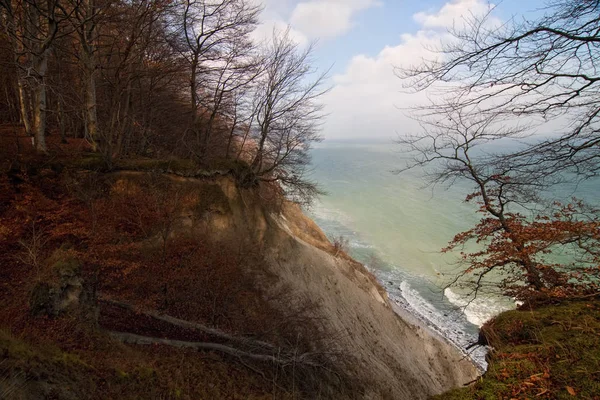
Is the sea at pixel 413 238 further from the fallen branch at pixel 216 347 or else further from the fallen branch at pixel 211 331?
the fallen branch at pixel 211 331

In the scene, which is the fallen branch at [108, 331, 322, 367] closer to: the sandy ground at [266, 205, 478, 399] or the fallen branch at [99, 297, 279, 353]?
the fallen branch at [99, 297, 279, 353]

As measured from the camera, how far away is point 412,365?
512 inches

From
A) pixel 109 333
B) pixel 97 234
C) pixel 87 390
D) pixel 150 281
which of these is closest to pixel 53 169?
pixel 97 234

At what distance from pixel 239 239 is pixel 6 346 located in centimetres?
815

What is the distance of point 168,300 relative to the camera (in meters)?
8.65

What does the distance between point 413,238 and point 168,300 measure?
98.0ft

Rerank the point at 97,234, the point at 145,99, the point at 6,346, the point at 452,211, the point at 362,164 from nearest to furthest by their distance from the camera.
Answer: the point at 6,346 → the point at 97,234 → the point at 145,99 → the point at 452,211 → the point at 362,164

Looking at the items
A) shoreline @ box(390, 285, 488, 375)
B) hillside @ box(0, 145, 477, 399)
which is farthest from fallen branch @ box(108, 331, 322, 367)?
shoreline @ box(390, 285, 488, 375)

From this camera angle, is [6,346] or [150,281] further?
[150,281]

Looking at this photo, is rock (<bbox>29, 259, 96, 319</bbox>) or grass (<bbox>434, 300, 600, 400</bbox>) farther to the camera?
rock (<bbox>29, 259, 96, 319</bbox>)

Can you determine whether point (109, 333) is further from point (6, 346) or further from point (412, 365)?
point (412, 365)

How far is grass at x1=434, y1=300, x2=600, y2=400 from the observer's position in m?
2.16

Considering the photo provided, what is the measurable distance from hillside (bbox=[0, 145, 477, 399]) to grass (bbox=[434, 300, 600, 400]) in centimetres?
462

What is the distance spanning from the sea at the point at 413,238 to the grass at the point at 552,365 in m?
7.10
